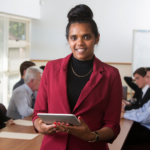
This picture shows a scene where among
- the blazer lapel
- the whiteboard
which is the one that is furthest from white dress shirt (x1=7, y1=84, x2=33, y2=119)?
the whiteboard

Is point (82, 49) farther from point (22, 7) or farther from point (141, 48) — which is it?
point (22, 7)

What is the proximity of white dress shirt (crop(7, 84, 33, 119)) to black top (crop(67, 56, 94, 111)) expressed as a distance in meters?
1.94

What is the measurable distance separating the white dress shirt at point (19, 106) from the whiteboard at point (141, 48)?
14.3ft

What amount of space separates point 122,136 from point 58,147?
4.45 ft

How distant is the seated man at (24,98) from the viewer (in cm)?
301

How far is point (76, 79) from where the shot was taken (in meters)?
1.16

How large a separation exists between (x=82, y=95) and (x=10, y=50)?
5948 millimetres

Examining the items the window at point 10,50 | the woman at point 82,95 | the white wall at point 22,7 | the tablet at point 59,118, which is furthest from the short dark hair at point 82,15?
the window at point 10,50

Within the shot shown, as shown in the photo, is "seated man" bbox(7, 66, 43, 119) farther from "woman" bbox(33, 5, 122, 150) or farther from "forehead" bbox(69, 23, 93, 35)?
"forehead" bbox(69, 23, 93, 35)

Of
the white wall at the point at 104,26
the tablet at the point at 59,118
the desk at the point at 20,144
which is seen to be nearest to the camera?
the tablet at the point at 59,118

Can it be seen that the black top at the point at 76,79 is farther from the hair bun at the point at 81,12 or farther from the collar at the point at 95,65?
the hair bun at the point at 81,12

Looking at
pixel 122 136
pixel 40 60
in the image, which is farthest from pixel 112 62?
pixel 122 136

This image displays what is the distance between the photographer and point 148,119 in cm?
288

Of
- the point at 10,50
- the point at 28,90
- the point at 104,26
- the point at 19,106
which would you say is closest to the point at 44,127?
the point at 19,106
